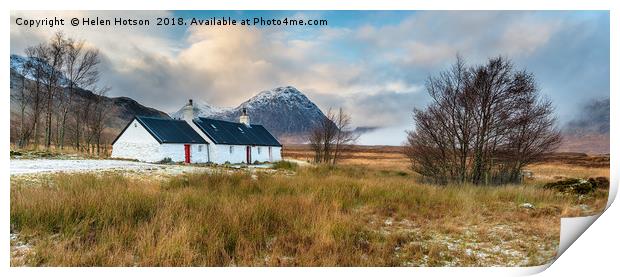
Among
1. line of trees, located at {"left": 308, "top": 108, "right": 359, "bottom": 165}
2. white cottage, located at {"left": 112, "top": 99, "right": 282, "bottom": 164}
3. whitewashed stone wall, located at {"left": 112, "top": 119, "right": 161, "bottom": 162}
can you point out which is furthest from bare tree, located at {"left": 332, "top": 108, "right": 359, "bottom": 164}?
whitewashed stone wall, located at {"left": 112, "top": 119, "right": 161, "bottom": 162}

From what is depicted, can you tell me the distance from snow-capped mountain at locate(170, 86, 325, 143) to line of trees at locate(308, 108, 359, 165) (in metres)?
0.21

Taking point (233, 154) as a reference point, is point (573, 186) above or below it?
below

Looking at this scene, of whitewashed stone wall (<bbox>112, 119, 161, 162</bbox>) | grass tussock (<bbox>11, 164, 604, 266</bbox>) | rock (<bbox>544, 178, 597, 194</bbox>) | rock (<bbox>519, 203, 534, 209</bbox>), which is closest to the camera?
grass tussock (<bbox>11, 164, 604, 266</bbox>)

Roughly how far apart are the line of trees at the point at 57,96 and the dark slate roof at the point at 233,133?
2.87 m

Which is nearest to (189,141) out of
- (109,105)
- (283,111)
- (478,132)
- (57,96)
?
(109,105)

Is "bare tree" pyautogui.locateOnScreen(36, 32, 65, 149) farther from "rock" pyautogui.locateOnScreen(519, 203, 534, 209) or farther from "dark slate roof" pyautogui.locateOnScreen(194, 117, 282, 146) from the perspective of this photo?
"rock" pyautogui.locateOnScreen(519, 203, 534, 209)

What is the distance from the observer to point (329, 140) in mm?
9141

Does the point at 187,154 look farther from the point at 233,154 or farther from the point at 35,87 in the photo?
the point at 35,87

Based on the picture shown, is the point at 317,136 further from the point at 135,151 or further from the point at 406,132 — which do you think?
the point at 135,151

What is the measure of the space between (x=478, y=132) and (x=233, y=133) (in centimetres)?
760

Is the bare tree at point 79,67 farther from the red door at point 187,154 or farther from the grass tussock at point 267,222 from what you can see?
the red door at point 187,154

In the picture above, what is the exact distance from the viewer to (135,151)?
12.1 meters

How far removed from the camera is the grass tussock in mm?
3873

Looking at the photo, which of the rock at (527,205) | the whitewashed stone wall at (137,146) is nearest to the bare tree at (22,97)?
the whitewashed stone wall at (137,146)
